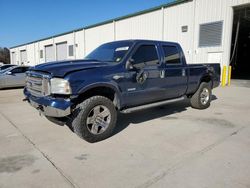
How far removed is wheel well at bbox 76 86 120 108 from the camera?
406 centimetres

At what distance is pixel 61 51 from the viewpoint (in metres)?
31.3

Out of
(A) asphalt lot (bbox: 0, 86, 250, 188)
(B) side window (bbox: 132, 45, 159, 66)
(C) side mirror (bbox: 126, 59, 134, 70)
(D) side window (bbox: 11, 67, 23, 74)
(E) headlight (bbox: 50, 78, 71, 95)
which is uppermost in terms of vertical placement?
(B) side window (bbox: 132, 45, 159, 66)

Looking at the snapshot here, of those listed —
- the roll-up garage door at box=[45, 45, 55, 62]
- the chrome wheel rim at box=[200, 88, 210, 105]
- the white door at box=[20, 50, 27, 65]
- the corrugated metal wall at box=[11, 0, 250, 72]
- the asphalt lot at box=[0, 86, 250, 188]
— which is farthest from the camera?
the white door at box=[20, 50, 27, 65]

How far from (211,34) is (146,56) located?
419 inches

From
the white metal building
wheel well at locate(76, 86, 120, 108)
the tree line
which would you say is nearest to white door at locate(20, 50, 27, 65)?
the tree line

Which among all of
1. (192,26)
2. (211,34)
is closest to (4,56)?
(192,26)

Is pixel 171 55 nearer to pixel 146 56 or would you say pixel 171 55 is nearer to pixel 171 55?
pixel 171 55

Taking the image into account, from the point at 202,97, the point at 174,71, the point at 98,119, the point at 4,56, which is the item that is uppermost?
the point at 4,56

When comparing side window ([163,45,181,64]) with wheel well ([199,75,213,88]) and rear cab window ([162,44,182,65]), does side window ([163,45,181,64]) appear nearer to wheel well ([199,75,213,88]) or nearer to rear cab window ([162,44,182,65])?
rear cab window ([162,44,182,65])

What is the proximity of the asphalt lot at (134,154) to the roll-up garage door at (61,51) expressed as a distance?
26.0 meters

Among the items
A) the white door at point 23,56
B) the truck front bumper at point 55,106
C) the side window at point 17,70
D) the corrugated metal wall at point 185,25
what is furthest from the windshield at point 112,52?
the white door at point 23,56

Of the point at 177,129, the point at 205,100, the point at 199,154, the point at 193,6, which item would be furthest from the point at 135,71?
the point at 193,6

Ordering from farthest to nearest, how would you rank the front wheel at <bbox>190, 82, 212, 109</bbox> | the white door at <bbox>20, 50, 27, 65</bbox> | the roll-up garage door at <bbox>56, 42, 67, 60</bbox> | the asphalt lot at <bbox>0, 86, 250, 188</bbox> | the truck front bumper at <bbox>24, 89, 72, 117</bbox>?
1. the white door at <bbox>20, 50, 27, 65</bbox>
2. the roll-up garage door at <bbox>56, 42, 67, 60</bbox>
3. the front wheel at <bbox>190, 82, 212, 109</bbox>
4. the truck front bumper at <bbox>24, 89, 72, 117</bbox>
5. the asphalt lot at <bbox>0, 86, 250, 188</bbox>

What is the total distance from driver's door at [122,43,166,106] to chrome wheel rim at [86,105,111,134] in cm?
60
